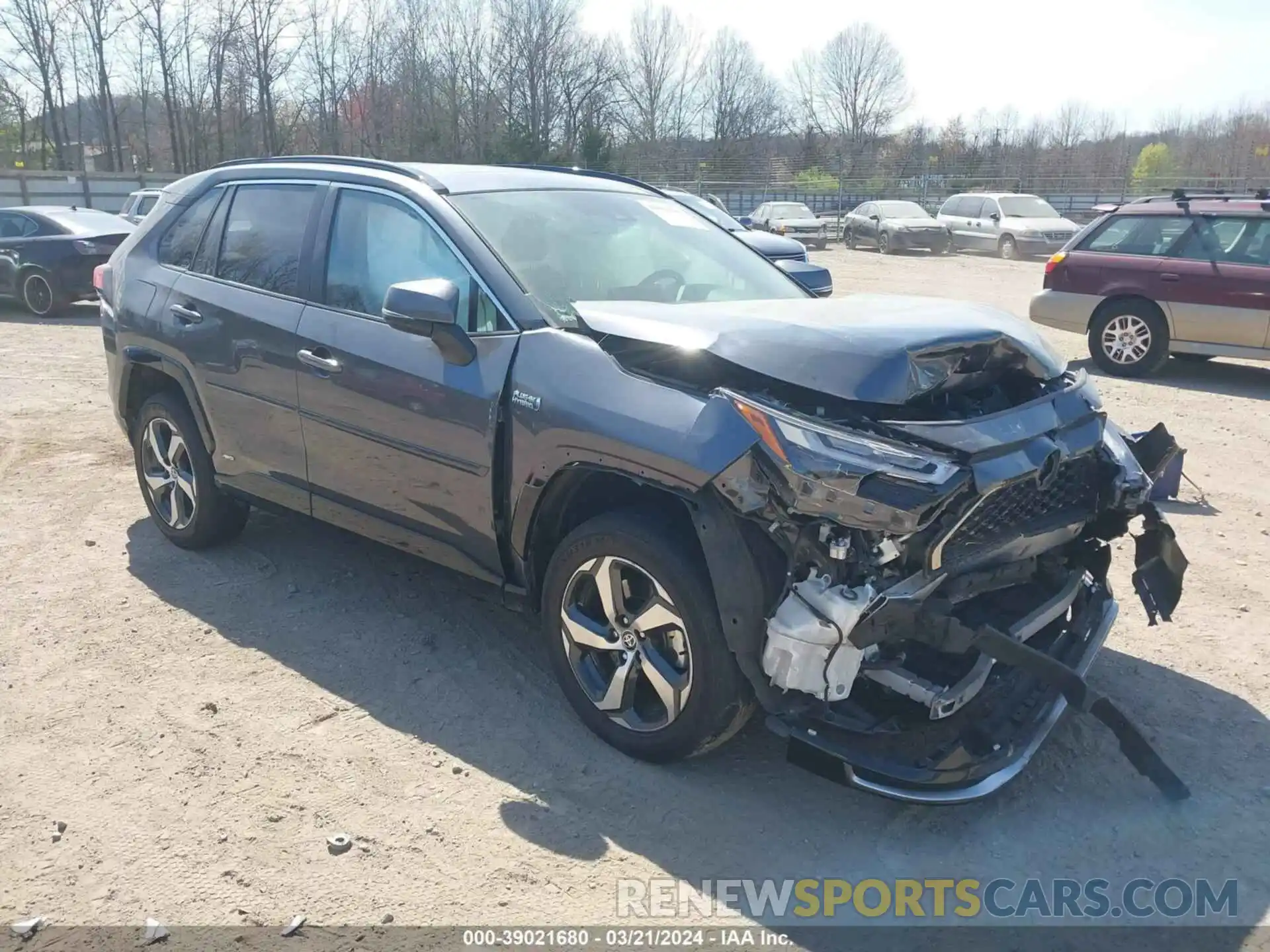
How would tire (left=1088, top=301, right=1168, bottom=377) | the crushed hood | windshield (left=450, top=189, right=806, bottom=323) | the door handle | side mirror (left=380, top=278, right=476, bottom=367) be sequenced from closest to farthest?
the crushed hood < side mirror (left=380, top=278, right=476, bottom=367) < windshield (left=450, top=189, right=806, bottom=323) < the door handle < tire (left=1088, top=301, right=1168, bottom=377)

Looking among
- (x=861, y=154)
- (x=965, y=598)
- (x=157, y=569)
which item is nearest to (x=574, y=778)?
(x=965, y=598)

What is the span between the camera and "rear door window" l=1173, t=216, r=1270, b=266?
9719mm

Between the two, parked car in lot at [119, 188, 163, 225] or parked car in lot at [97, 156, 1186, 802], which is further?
parked car in lot at [119, 188, 163, 225]

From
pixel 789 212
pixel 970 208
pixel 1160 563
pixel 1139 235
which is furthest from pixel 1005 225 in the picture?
pixel 1160 563

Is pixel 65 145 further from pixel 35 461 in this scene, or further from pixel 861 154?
pixel 35 461

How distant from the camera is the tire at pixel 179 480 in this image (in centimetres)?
515

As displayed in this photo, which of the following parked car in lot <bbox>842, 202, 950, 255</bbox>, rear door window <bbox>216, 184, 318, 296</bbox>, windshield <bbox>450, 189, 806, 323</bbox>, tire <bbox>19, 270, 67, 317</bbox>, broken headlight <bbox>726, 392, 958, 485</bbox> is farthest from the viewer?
parked car in lot <bbox>842, 202, 950, 255</bbox>

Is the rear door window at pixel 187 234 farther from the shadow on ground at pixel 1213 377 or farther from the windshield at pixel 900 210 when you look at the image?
the windshield at pixel 900 210

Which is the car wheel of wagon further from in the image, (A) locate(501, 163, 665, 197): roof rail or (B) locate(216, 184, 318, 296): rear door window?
(A) locate(501, 163, 665, 197): roof rail

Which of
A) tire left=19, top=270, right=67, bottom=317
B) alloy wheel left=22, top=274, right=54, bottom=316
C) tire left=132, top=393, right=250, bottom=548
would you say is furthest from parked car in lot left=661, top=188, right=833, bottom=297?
alloy wheel left=22, top=274, right=54, bottom=316

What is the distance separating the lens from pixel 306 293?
4.42 m

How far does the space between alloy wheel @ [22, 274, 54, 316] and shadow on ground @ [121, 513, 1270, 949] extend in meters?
12.3

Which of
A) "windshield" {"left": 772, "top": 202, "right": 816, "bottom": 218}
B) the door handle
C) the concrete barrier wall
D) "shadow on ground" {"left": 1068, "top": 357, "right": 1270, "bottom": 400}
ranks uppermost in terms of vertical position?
the concrete barrier wall

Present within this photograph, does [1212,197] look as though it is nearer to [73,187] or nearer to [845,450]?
[845,450]
